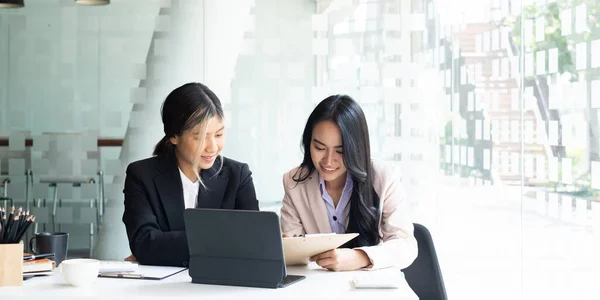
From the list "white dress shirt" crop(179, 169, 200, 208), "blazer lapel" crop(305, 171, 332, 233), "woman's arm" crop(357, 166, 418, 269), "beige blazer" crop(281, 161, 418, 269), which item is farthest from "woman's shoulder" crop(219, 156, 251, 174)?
"woman's arm" crop(357, 166, 418, 269)

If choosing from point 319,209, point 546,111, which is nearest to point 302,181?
point 319,209

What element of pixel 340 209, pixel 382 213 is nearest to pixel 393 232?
pixel 382 213

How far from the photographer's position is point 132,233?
110 inches

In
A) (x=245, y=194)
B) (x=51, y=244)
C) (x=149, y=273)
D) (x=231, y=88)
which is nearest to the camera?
(x=149, y=273)

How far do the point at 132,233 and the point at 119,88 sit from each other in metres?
2.38

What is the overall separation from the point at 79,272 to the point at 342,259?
2.72 ft

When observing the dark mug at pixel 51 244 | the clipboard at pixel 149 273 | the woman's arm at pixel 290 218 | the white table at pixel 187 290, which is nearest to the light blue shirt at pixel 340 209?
the woman's arm at pixel 290 218

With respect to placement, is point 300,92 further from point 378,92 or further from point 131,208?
point 131,208

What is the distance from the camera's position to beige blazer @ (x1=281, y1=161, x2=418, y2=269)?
271 cm

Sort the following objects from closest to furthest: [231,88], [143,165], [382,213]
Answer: [382,213] < [143,165] < [231,88]

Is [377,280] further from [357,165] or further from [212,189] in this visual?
[212,189]

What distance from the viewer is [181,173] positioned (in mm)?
3084

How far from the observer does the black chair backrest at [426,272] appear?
2.82m

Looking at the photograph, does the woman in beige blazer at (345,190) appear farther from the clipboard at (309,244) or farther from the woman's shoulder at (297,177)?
the clipboard at (309,244)
